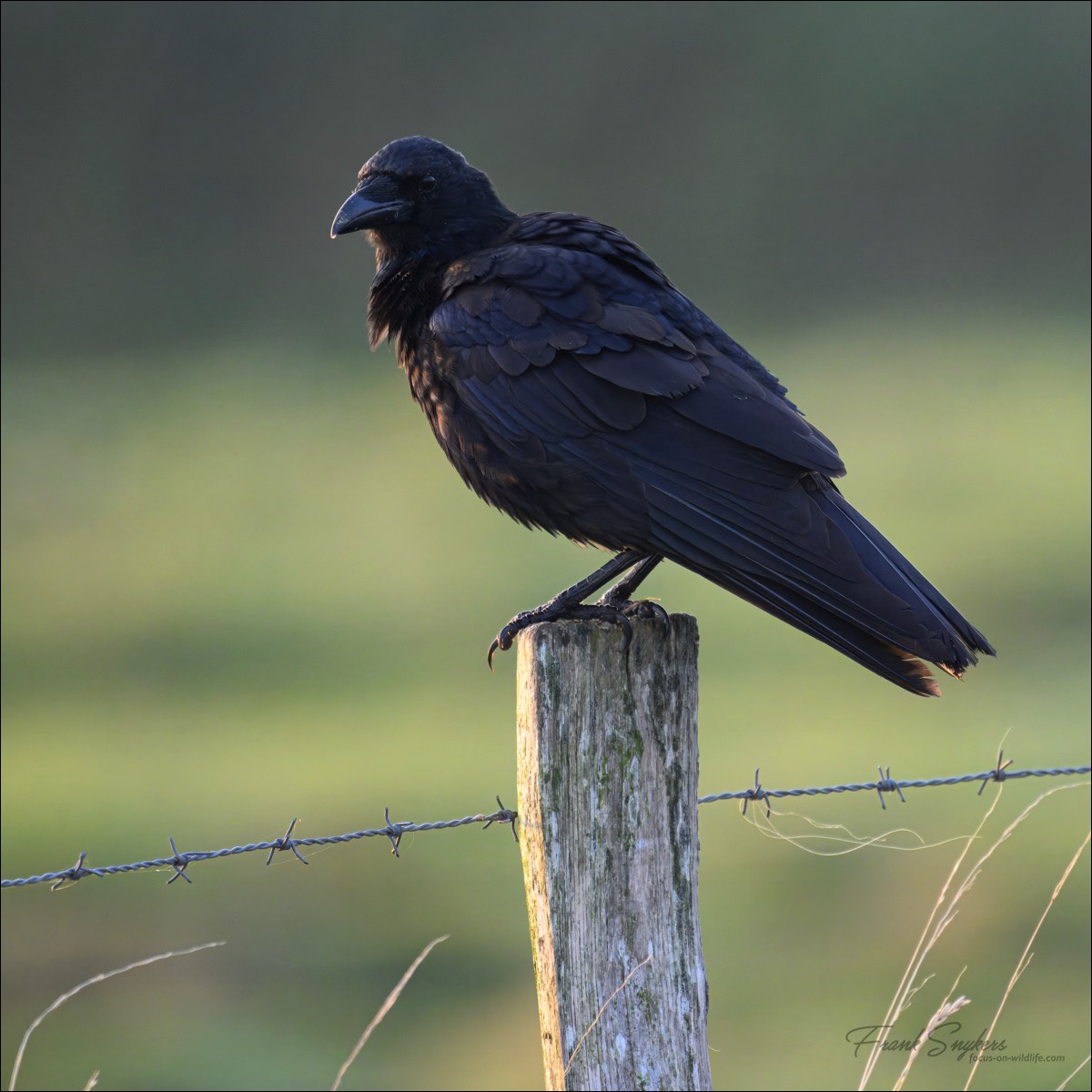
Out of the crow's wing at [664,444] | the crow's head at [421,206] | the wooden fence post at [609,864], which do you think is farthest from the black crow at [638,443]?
the wooden fence post at [609,864]

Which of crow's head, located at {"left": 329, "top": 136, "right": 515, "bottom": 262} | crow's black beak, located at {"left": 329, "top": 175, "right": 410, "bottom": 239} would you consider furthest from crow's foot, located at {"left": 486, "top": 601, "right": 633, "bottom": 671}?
crow's black beak, located at {"left": 329, "top": 175, "right": 410, "bottom": 239}

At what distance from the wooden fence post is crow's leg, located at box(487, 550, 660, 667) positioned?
1.66 ft

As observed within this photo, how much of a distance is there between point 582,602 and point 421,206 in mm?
1447

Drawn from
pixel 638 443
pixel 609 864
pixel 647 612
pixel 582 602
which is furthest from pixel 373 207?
pixel 609 864

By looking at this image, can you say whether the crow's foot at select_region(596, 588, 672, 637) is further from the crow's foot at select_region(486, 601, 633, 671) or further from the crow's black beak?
the crow's black beak

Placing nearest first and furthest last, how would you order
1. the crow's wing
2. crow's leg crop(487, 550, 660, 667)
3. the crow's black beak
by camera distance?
the crow's wing < crow's leg crop(487, 550, 660, 667) < the crow's black beak

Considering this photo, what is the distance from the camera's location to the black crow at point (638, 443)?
339 centimetres

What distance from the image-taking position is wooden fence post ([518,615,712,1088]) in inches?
102

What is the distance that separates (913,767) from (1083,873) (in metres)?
1.44

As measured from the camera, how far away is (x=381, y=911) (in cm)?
824

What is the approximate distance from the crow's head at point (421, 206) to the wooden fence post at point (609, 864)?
2.04 metres

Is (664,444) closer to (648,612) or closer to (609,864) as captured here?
(648,612)

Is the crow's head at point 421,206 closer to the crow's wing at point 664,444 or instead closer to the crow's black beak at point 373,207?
the crow's black beak at point 373,207

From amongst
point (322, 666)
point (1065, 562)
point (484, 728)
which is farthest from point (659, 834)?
point (1065, 562)
